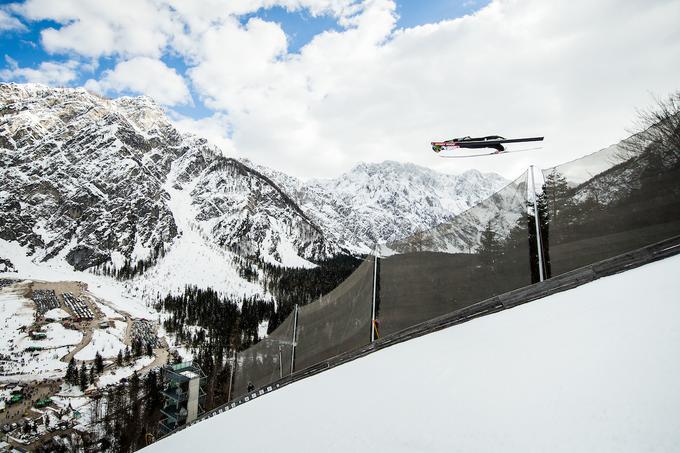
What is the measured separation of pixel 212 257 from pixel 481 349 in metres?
203

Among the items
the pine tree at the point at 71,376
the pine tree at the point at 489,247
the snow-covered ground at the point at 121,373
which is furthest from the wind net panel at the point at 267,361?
the pine tree at the point at 71,376

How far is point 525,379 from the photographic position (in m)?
3.36

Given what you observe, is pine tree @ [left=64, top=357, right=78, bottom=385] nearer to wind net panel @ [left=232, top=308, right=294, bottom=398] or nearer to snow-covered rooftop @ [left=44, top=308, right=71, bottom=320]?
snow-covered rooftop @ [left=44, top=308, right=71, bottom=320]

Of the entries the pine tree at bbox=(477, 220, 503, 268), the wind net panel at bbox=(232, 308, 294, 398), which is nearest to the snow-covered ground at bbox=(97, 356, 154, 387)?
the wind net panel at bbox=(232, 308, 294, 398)

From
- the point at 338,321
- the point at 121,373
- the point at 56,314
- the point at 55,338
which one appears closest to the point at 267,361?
the point at 338,321

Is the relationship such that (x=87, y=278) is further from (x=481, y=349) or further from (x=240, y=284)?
(x=481, y=349)

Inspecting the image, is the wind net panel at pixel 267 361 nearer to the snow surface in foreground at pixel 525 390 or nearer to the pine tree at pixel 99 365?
the snow surface in foreground at pixel 525 390

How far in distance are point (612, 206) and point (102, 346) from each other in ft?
386

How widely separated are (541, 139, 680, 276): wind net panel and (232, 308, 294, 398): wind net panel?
747 cm

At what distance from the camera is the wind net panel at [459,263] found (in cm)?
672

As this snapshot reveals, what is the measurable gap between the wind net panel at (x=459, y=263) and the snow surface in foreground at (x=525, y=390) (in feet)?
4.08

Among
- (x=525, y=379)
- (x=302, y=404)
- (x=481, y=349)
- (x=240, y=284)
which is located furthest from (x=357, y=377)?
(x=240, y=284)

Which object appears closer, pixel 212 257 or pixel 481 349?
pixel 481 349

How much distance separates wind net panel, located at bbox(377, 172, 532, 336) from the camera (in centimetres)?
672
